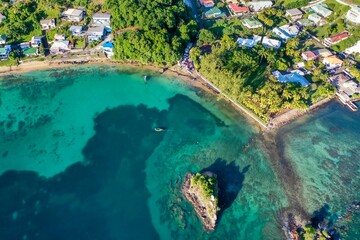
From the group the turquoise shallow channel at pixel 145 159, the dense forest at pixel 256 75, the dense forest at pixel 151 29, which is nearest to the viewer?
the turquoise shallow channel at pixel 145 159

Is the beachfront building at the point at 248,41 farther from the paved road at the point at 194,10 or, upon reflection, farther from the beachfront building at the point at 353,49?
the beachfront building at the point at 353,49

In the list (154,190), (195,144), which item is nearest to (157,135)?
(195,144)

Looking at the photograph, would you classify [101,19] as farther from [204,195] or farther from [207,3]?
[204,195]

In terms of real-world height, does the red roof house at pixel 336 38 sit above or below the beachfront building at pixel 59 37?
above

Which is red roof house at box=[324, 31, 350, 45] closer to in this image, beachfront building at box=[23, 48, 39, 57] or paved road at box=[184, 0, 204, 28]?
paved road at box=[184, 0, 204, 28]

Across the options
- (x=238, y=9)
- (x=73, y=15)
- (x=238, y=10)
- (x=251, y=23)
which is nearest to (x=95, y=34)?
(x=73, y=15)

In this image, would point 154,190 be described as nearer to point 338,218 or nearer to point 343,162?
point 338,218

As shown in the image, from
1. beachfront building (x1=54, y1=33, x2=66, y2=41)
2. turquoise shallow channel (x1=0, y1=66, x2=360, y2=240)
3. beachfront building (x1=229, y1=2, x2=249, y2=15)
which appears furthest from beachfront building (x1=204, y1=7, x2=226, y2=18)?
beachfront building (x1=54, y1=33, x2=66, y2=41)

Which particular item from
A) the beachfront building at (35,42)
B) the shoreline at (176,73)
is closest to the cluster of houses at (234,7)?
the shoreline at (176,73)
